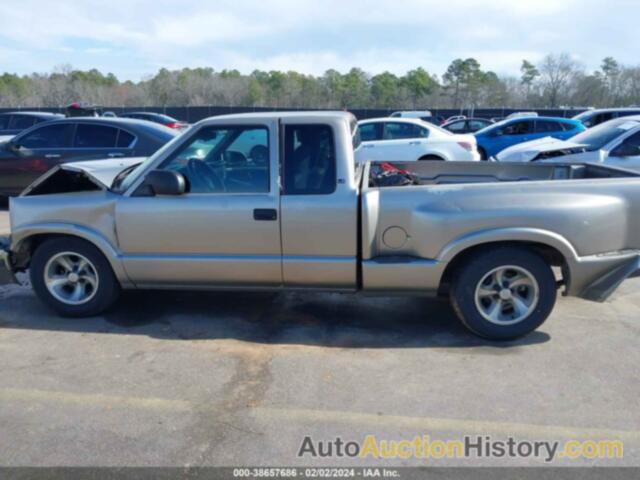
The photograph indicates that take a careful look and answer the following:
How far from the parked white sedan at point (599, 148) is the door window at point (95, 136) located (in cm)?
662

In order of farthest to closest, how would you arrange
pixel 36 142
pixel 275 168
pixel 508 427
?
pixel 36 142 < pixel 275 168 < pixel 508 427

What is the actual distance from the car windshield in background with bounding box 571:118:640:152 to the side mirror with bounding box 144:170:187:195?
7416mm

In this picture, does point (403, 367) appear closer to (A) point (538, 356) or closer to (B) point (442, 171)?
(A) point (538, 356)

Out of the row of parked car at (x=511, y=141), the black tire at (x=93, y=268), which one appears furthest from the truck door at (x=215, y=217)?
the row of parked car at (x=511, y=141)

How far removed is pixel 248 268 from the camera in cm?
429

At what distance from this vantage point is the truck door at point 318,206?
Answer: 13.3 feet

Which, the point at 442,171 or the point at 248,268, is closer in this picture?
the point at 248,268

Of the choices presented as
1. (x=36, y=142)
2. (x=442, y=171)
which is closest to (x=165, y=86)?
(x=36, y=142)

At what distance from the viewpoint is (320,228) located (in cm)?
409

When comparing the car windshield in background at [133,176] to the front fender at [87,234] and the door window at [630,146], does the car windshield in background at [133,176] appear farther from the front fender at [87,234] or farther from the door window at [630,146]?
the door window at [630,146]

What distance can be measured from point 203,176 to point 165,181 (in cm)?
34

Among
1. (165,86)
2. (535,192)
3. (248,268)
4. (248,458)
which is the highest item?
(165,86)

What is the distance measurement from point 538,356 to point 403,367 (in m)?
1.07

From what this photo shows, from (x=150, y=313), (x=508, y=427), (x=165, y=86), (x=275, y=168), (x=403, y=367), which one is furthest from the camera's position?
(x=165, y=86)
